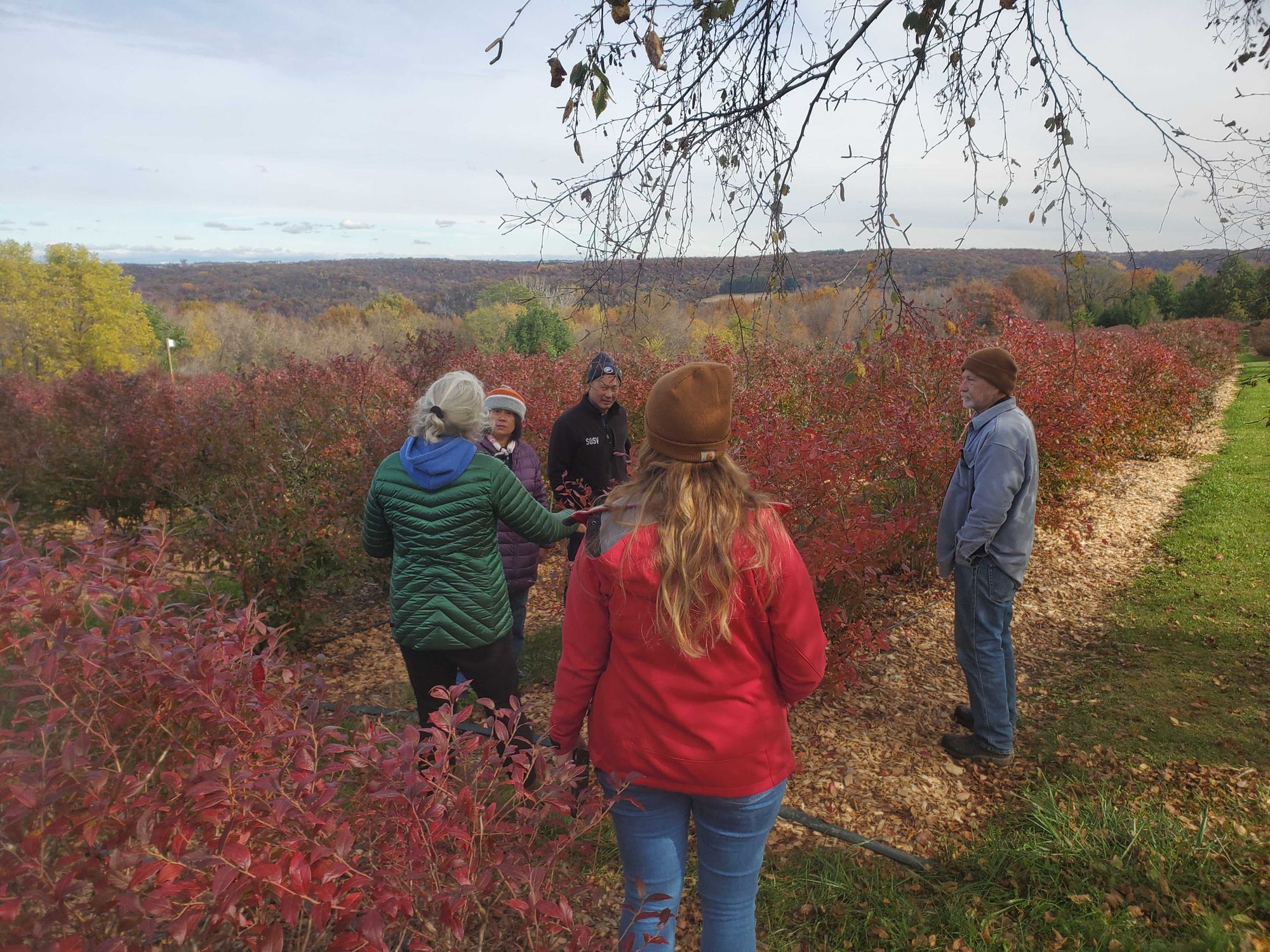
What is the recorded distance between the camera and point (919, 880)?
288 centimetres

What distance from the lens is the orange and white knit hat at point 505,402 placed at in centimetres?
381

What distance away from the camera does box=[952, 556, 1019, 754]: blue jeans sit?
3.42 metres

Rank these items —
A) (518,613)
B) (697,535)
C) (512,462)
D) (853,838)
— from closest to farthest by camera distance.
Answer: (697,535)
(853,838)
(512,462)
(518,613)

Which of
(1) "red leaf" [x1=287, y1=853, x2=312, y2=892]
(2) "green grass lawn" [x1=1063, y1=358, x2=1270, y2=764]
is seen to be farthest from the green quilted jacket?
(2) "green grass lawn" [x1=1063, y1=358, x2=1270, y2=764]

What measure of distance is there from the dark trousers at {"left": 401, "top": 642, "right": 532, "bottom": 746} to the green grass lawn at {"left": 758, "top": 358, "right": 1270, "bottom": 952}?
131cm

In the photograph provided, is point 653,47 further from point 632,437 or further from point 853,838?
point 632,437

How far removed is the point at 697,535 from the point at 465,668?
1617 mm

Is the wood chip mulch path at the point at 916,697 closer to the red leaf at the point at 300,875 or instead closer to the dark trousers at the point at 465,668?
the dark trousers at the point at 465,668

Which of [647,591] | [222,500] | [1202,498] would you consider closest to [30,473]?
[222,500]

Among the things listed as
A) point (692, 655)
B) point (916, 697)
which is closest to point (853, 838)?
point (916, 697)

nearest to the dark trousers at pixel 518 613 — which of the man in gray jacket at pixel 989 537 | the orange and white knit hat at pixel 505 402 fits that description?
the orange and white knit hat at pixel 505 402

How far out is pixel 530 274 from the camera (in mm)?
5500

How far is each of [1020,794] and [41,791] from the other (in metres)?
3.63

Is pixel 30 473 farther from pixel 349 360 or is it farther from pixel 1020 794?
pixel 1020 794
